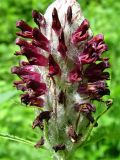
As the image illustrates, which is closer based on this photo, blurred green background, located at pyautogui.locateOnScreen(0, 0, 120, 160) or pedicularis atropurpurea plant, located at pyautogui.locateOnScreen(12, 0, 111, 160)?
pedicularis atropurpurea plant, located at pyautogui.locateOnScreen(12, 0, 111, 160)

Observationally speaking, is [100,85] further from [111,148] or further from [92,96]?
[111,148]

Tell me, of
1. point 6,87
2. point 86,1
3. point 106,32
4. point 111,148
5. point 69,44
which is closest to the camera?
point 69,44

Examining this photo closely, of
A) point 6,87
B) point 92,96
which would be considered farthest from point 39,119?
point 6,87

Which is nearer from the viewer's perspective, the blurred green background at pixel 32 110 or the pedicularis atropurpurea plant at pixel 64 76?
the pedicularis atropurpurea plant at pixel 64 76
